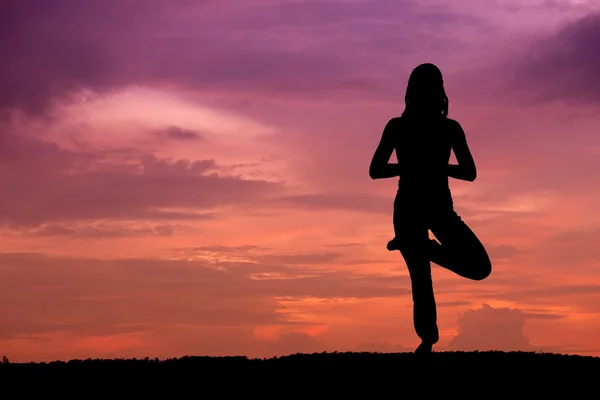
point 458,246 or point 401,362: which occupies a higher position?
point 458,246

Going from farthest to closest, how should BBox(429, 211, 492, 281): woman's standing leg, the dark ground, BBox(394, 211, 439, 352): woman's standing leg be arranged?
1. BBox(394, 211, 439, 352): woman's standing leg
2. BBox(429, 211, 492, 281): woman's standing leg
3. the dark ground

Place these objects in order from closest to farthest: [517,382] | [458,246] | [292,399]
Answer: [292,399] → [517,382] → [458,246]

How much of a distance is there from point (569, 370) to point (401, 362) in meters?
2.91

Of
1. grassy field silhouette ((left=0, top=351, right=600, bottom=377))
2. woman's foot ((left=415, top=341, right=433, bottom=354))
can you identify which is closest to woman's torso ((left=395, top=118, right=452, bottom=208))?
woman's foot ((left=415, top=341, right=433, bottom=354))

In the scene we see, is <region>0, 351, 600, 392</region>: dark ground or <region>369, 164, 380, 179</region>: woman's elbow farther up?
<region>369, 164, 380, 179</region>: woman's elbow

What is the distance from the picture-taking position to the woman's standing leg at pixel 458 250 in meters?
16.2

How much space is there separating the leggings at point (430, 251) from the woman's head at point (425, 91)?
1.71 meters

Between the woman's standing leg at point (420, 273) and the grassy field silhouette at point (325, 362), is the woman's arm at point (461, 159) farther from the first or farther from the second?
the grassy field silhouette at point (325, 362)

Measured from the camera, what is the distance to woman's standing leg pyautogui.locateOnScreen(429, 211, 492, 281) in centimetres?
1620

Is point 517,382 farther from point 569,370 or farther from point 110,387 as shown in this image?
point 110,387

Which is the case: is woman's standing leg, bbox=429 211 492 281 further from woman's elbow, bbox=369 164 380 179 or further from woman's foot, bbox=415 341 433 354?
woman's foot, bbox=415 341 433 354

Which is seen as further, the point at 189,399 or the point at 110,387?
the point at 110,387

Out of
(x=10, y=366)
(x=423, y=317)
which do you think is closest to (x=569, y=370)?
(x=423, y=317)

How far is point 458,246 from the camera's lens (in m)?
16.3
